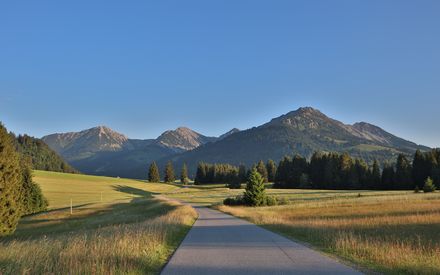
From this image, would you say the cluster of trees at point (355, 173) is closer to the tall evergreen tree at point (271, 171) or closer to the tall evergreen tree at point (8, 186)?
the tall evergreen tree at point (271, 171)

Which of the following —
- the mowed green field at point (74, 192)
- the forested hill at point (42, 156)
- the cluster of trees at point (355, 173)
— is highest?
the forested hill at point (42, 156)

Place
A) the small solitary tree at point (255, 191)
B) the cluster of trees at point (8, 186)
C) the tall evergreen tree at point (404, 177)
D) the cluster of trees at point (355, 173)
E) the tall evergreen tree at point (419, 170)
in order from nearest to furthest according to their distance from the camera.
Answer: the cluster of trees at point (8, 186)
the small solitary tree at point (255, 191)
the tall evergreen tree at point (419, 170)
the cluster of trees at point (355, 173)
the tall evergreen tree at point (404, 177)

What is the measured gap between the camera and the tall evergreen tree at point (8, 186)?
34.0m

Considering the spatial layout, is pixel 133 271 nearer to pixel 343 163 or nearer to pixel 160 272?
pixel 160 272

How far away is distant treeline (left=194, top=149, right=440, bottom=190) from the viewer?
109 meters

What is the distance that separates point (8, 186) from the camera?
34969 mm

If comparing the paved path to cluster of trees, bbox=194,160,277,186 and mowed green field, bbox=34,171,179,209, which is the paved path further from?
cluster of trees, bbox=194,160,277,186

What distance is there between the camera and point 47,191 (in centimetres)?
8994

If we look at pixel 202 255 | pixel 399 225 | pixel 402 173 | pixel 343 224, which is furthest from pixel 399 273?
pixel 402 173

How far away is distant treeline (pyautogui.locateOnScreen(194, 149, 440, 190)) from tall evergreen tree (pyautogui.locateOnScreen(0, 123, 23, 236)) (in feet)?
314

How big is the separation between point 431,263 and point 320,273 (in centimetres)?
316

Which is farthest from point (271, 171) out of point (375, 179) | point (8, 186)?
point (8, 186)

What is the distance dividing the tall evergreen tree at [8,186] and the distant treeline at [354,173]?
95565 mm

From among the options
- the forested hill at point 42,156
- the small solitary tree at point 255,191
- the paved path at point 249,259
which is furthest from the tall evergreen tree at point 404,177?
the forested hill at point 42,156
